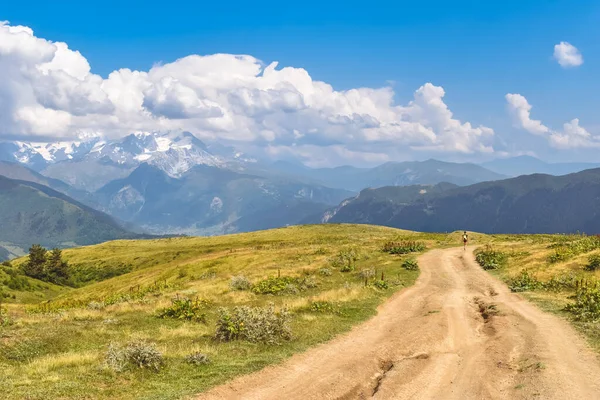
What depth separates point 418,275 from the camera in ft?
134

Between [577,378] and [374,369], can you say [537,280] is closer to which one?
[577,378]

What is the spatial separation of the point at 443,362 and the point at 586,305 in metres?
13.3

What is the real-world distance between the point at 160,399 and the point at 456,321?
17.3 metres

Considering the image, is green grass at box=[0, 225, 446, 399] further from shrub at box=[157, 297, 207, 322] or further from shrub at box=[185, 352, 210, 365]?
shrub at box=[157, 297, 207, 322]

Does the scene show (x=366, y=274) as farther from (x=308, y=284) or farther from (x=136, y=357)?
(x=136, y=357)

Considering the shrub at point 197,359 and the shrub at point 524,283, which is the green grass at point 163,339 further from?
the shrub at point 524,283

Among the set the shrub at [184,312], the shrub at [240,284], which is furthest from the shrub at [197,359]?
the shrub at [240,284]

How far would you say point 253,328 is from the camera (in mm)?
20422

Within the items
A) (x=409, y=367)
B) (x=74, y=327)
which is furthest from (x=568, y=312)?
(x=74, y=327)

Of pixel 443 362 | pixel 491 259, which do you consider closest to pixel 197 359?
pixel 443 362

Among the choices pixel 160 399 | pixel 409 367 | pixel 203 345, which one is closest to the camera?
pixel 160 399

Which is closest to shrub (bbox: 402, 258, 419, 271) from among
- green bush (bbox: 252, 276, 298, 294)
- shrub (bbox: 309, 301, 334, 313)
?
green bush (bbox: 252, 276, 298, 294)

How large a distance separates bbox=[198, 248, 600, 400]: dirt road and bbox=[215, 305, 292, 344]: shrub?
2.13 meters

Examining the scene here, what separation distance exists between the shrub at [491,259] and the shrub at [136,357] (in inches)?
1491
